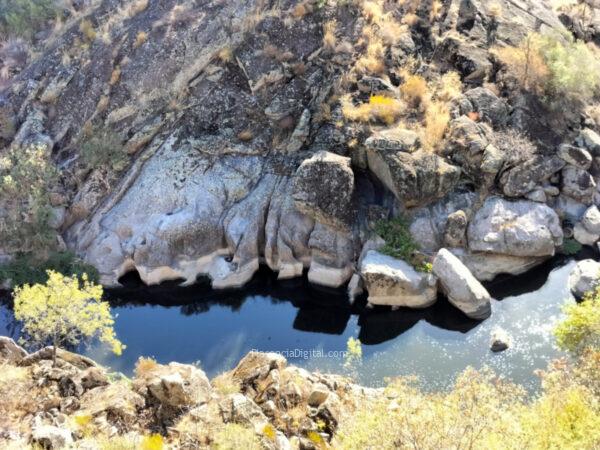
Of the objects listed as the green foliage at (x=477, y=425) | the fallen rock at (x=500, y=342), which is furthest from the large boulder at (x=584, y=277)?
the green foliage at (x=477, y=425)

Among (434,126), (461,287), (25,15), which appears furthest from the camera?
(25,15)

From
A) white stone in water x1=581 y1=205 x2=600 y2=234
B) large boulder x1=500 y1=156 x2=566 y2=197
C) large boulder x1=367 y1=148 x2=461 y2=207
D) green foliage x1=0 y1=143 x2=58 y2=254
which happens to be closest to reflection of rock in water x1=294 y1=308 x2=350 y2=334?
large boulder x1=367 y1=148 x2=461 y2=207

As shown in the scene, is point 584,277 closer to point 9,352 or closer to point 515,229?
point 515,229

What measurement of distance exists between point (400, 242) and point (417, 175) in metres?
3.15

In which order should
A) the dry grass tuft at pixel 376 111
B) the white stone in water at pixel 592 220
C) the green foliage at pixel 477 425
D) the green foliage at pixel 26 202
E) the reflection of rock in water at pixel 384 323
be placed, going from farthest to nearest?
1. the dry grass tuft at pixel 376 111
2. the green foliage at pixel 26 202
3. the white stone in water at pixel 592 220
4. the reflection of rock in water at pixel 384 323
5. the green foliage at pixel 477 425

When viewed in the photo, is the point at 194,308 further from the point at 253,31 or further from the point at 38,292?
the point at 253,31

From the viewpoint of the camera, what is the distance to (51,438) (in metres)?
11.2

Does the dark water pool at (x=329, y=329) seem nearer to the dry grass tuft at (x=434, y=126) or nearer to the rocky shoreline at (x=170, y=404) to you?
the rocky shoreline at (x=170, y=404)

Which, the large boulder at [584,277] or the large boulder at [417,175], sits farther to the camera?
the large boulder at [417,175]

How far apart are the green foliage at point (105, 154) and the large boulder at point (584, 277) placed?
2264 centimetres

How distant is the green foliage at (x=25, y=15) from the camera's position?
3822 cm

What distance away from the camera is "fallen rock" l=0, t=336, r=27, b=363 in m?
15.6

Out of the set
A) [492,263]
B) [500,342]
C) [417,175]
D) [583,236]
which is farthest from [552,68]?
[500,342]

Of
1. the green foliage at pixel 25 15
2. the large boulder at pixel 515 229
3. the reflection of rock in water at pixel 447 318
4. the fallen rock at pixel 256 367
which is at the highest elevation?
the green foliage at pixel 25 15
